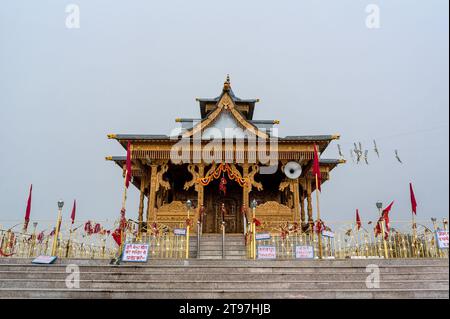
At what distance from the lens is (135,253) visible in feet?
35.1

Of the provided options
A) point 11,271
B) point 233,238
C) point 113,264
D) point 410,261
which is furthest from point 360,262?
point 11,271

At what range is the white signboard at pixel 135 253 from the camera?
418 inches

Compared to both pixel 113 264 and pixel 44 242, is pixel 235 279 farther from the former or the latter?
pixel 44 242

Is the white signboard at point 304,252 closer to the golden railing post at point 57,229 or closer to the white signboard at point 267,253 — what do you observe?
the white signboard at point 267,253

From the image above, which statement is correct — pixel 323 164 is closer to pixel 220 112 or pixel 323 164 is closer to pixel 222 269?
pixel 220 112

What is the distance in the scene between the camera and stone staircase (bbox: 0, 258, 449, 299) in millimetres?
8242

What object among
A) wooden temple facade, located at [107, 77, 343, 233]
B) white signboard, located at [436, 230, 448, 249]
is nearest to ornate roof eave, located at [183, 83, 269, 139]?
wooden temple facade, located at [107, 77, 343, 233]

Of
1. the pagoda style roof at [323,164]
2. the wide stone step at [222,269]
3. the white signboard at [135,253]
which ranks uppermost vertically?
the pagoda style roof at [323,164]

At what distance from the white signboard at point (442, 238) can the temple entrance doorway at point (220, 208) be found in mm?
10564

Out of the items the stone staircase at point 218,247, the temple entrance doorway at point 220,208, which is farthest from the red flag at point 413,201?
the temple entrance doorway at point 220,208

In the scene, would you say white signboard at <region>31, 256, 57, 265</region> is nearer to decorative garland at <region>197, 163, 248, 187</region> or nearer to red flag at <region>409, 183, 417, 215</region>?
decorative garland at <region>197, 163, 248, 187</region>

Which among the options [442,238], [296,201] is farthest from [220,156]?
[442,238]

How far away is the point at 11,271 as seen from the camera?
30.9 feet

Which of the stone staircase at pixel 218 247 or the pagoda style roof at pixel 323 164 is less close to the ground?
the pagoda style roof at pixel 323 164
